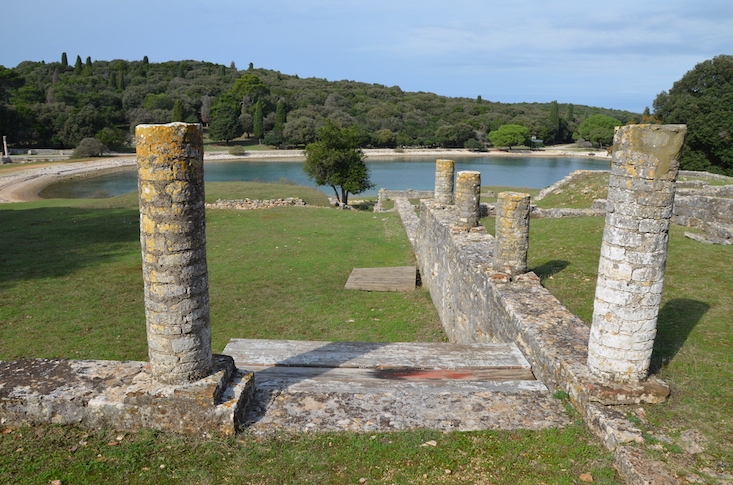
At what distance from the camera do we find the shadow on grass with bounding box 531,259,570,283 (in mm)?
10551

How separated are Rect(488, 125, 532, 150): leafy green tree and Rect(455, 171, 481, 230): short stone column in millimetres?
76295

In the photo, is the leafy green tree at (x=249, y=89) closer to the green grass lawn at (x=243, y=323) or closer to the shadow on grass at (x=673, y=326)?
the green grass lawn at (x=243, y=323)

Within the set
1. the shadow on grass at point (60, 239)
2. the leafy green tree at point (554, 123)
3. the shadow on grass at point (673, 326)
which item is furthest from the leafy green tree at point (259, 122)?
the shadow on grass at point (673, 326)

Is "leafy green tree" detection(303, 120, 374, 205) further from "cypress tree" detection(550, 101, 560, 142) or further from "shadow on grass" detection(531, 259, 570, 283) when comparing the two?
"cypress tree" detection(550, 101, 560, 142)

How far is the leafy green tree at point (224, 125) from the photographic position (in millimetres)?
76812

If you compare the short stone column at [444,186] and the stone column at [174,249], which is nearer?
the stone column at [174,249]

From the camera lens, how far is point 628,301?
5.15m

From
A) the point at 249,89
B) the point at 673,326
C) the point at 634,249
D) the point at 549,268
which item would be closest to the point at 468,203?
the point at 549,268

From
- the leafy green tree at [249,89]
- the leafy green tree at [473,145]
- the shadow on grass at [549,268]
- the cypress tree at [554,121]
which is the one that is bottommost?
the shadow on grass at [549,268]

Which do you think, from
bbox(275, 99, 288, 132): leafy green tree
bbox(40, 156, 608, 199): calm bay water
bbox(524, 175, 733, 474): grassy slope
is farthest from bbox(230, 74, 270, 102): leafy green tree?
bbox(524, 175, 733, 474): grassy slope

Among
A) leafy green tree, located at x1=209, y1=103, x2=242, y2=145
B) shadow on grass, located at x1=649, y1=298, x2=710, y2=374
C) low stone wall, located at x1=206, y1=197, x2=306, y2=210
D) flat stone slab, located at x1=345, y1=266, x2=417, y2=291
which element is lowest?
flat stone slab, located at x1=345, y1=266, x2=417, y2=291

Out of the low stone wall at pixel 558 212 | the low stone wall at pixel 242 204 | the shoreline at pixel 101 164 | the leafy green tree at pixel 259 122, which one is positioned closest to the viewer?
the low stone wall at pixel 558 212

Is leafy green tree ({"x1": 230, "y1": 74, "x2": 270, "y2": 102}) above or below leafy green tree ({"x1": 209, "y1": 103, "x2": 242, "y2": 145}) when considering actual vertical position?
above

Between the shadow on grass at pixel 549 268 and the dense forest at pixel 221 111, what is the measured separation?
148ft
